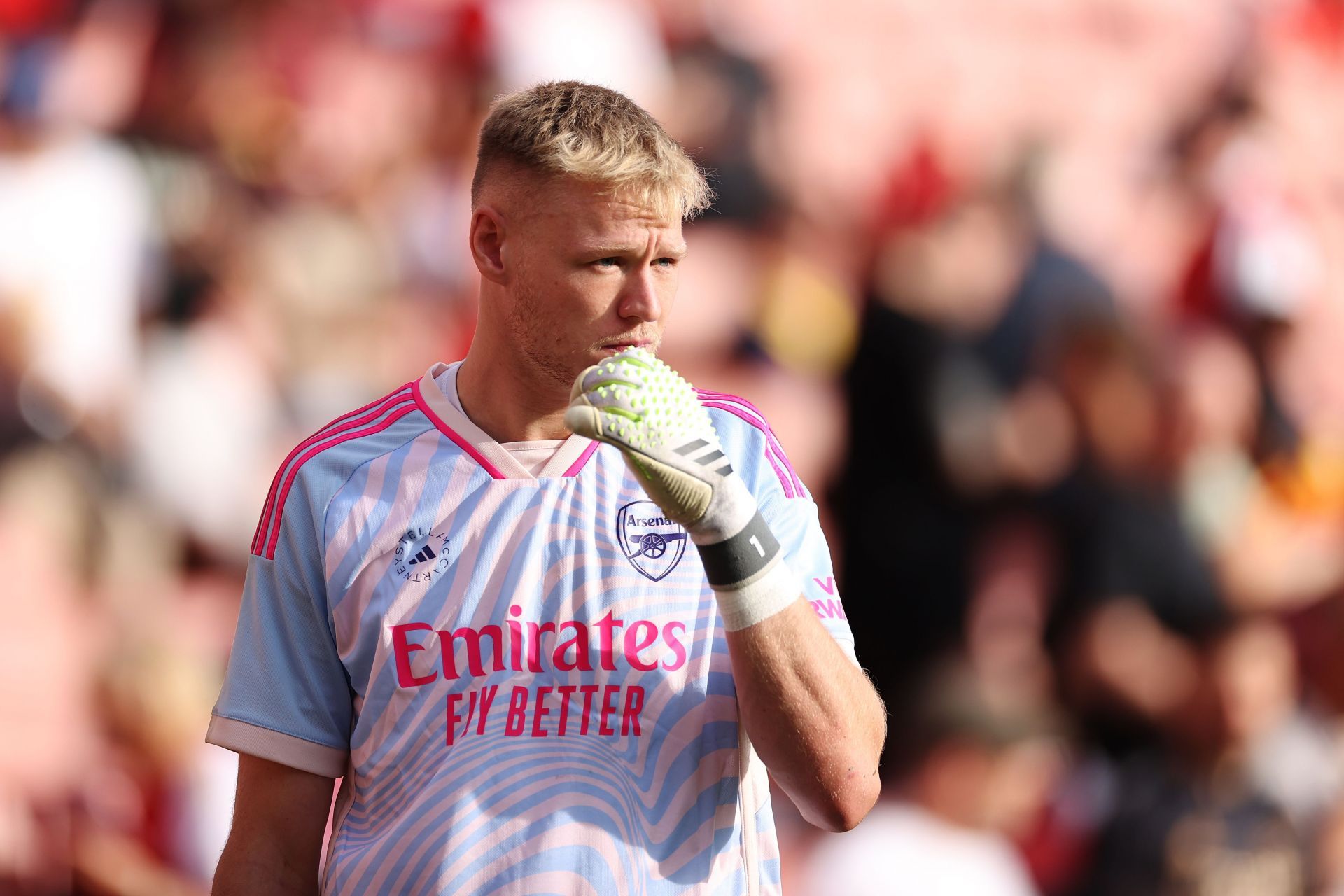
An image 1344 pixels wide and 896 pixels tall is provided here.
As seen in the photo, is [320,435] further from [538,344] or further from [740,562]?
[740,562]

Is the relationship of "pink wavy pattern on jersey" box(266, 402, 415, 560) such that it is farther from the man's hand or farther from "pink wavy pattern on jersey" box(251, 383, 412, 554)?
the man's hand

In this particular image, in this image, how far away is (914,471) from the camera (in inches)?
167

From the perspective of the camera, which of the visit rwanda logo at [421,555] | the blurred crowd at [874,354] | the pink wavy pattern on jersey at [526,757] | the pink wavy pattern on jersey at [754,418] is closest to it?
the pink wavy pattern on jersey at [526,757]

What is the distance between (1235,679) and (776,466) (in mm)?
3049

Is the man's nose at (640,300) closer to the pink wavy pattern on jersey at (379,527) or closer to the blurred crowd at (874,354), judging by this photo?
the pink wavy pattern on jersey at (379,527)

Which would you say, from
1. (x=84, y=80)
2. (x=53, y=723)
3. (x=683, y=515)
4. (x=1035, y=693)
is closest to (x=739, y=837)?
(x=683, y=515)

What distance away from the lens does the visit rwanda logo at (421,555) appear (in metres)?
1.70

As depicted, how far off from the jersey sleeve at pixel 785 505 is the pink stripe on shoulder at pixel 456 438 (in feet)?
0.93

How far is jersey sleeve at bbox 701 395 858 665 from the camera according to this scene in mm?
1738

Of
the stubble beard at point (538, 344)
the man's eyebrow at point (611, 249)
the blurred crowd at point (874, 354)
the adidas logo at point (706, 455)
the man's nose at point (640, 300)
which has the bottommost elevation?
the blurred crowd at point (874, 354)

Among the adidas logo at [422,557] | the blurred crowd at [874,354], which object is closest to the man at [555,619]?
the adidas logo at [422,557]

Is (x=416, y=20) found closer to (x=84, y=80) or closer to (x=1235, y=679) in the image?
(x=84, y=80)

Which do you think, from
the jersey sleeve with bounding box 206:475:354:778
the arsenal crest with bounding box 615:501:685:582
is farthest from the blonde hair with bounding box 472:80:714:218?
the jersey sleeve with bounding box 206:475:354:778

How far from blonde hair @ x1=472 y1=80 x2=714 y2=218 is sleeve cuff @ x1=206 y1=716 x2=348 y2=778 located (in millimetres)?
695
